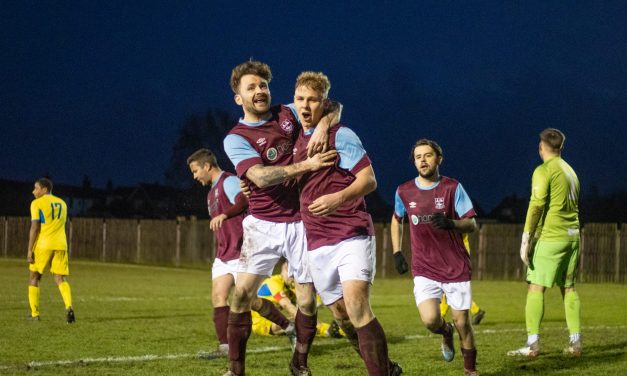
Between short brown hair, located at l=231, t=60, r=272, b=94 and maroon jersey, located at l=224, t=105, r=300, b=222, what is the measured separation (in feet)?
0.97

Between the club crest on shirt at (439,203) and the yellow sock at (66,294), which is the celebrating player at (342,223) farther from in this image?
the yellow sock at (66,294)

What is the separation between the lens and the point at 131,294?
66.5ft

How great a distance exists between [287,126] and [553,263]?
381 cm

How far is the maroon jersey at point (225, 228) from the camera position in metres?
9.60

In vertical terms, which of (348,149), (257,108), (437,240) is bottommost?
(437,240)

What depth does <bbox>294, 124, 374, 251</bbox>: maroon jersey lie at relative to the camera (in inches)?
242

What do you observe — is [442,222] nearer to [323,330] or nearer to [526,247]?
[526,247]

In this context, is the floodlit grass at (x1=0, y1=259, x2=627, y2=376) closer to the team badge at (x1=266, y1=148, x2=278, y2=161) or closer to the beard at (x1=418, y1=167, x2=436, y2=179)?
the beard at (x1=418, y1=167, x2=436, y2=179)

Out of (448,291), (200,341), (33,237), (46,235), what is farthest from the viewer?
(46,235)

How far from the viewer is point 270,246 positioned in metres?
7.30

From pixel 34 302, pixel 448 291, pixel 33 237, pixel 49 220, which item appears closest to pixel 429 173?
pixel 448 291

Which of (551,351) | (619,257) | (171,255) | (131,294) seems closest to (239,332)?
(551,351)

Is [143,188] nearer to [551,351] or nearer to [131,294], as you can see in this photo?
[131,294]

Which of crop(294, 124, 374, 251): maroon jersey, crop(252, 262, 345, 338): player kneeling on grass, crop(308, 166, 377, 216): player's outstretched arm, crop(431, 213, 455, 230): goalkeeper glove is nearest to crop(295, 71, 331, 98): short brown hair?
crop(294, 124, 374, 251): maroon jersey
